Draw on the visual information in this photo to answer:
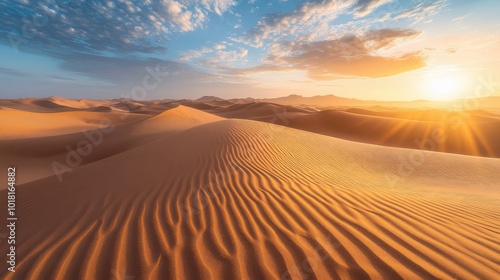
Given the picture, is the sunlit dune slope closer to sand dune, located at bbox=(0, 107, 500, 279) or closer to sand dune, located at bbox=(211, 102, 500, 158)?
sand dune, located at bbox=(0, 107, 500, 279)

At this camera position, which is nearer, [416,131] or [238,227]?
[238,227]

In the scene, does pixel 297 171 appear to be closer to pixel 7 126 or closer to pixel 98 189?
pixel 98 189

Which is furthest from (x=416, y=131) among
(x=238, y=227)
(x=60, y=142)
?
(x=60, y=142)

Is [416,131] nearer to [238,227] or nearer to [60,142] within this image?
[238,227]

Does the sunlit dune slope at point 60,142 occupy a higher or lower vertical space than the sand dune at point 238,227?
lower

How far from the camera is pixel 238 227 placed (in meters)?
2.95

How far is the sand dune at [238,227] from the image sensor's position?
7.37 feet

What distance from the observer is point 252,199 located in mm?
3818

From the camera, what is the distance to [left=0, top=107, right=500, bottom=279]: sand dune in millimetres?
2246

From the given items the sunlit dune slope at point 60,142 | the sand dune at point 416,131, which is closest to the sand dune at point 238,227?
the sunlit dune slope at point 60,142

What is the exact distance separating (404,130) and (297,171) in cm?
1857

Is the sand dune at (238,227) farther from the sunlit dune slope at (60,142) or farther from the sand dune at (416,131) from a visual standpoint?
the sand dune at (416,131)

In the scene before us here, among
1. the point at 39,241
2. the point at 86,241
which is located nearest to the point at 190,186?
the point at 86,241

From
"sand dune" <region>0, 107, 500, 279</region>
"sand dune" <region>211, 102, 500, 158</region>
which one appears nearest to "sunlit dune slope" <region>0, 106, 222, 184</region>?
"sand dune" <region>0, 107, 500, 279</region>
